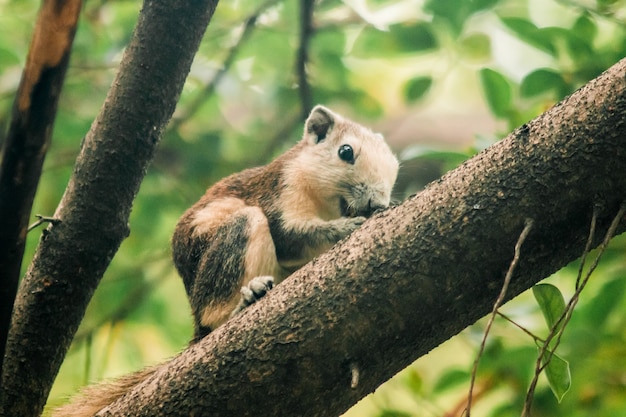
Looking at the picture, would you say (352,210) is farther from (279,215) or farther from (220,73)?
(220,73)

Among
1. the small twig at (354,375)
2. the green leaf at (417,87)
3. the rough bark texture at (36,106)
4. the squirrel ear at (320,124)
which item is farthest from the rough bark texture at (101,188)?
the green leaf at (417,87)

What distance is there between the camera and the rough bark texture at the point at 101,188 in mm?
2836

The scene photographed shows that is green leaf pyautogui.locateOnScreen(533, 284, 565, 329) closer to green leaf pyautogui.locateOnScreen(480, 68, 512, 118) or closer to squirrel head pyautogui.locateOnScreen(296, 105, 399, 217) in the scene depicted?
squirrel head pyautogui.locateOnScreen(296, 105, 399, 217)

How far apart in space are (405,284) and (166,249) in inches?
110

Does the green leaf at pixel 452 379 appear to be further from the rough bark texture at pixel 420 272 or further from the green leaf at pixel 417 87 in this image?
the green leaf at pixel 417 87

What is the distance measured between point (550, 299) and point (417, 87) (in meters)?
2.04

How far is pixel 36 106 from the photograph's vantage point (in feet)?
6.32

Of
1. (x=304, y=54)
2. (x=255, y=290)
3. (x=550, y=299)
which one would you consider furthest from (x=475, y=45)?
(x=550, y=299)

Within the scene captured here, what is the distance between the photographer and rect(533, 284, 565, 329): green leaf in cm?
229

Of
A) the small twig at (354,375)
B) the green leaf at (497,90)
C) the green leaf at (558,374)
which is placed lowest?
the green leaf at (558,374)

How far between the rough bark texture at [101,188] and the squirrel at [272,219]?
44 centimetres

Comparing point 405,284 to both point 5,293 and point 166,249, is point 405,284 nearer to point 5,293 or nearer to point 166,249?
point 5,293

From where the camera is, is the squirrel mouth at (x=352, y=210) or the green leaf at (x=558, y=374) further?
the squirrel mouth at (x=352, y=210)

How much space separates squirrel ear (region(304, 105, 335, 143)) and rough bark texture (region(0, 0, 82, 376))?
2.39 meters
